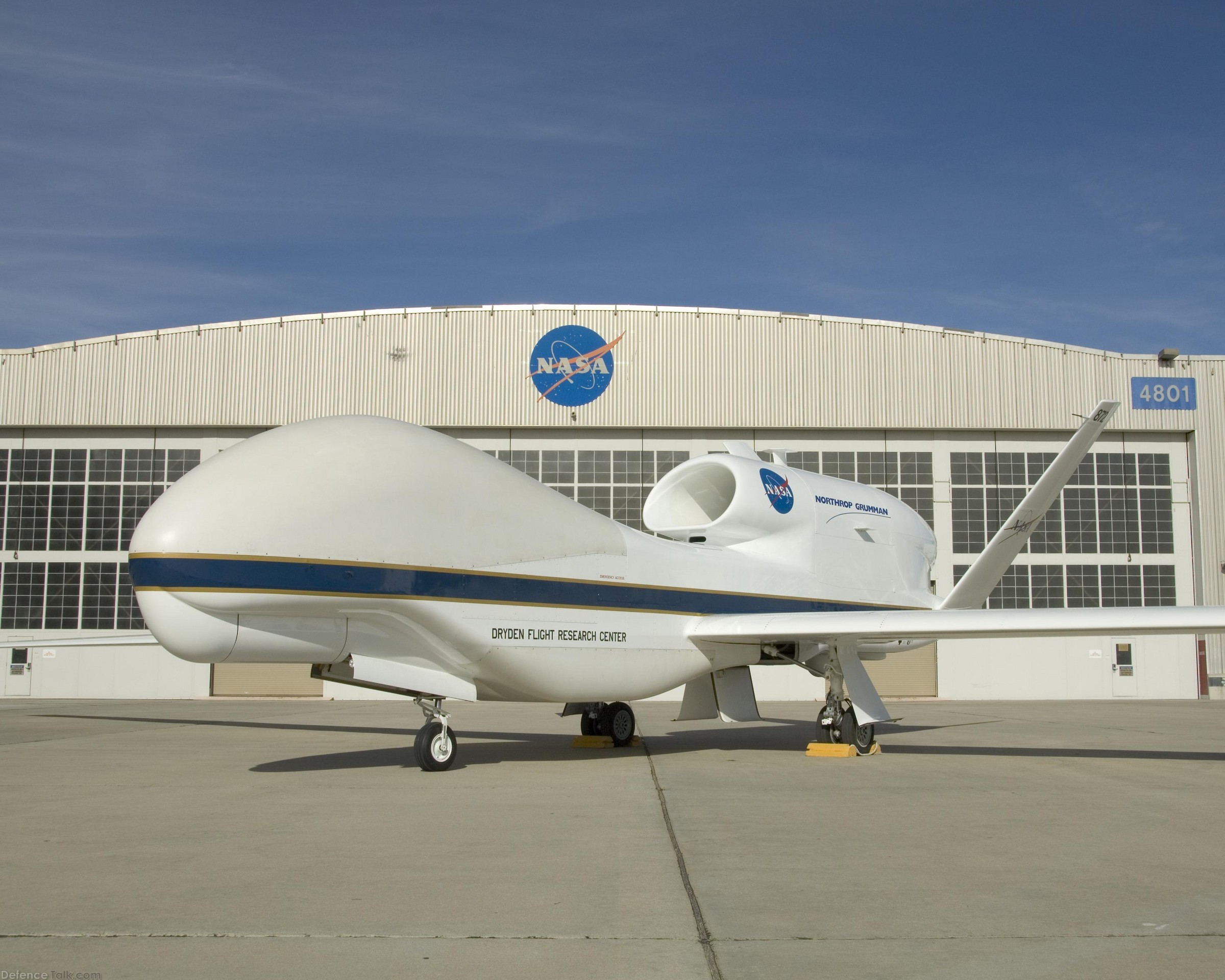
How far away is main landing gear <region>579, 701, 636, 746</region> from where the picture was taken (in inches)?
593

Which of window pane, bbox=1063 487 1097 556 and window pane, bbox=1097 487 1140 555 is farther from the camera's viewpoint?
window pane, bbox=1097 487 1140 555

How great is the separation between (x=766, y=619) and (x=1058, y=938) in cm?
921

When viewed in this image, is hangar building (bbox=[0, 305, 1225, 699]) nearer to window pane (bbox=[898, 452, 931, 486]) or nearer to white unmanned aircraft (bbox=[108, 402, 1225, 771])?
window pane (bbox=[898, 452, 931, 486])

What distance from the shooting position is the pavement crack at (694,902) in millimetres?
4551

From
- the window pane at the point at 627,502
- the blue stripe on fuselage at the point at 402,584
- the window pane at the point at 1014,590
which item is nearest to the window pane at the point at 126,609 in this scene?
the window pane at the point at 627,502

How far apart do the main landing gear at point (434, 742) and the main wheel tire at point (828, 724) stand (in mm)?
5618

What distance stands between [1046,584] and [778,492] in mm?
19108

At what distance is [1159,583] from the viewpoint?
31766 millimetres

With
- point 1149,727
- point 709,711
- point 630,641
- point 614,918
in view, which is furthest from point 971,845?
point 1149,727

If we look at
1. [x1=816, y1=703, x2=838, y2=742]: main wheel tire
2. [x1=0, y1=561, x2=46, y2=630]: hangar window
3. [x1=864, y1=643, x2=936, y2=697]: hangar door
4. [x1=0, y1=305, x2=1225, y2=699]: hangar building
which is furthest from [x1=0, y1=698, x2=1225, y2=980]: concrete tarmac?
[x1=0, y1=561, x2=46, y2=630]: hangar window

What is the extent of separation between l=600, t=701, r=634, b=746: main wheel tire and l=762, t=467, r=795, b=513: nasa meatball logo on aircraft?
3.89 metres

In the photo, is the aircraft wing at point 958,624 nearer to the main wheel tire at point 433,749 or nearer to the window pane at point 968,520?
the main wheel tire at point 433,749

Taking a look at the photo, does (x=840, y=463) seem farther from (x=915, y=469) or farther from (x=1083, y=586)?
(x=1083, y=586)

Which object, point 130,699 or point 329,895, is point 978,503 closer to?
point 130,699
